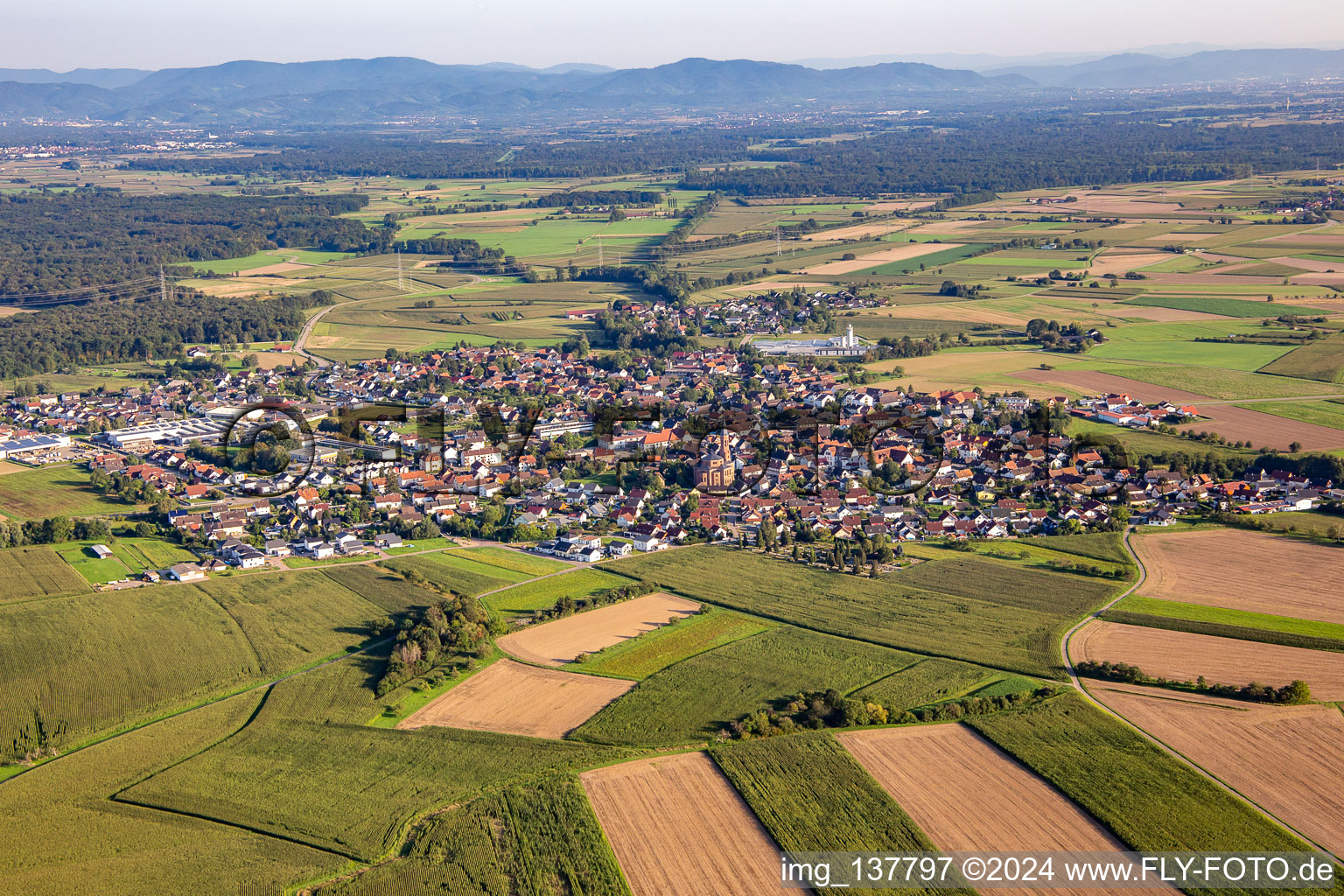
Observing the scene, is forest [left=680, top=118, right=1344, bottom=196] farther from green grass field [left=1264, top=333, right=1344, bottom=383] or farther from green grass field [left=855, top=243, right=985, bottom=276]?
green grass field [left=1264, top=333, right=1344, bottom=383]

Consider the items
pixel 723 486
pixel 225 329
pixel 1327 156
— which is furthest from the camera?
pixel 1327 156

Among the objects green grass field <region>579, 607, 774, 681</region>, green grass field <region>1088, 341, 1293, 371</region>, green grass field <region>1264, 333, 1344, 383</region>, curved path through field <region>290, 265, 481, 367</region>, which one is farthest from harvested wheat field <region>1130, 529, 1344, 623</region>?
curved path through field <region>290, 265, 481, 367</region>

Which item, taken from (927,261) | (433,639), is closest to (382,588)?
(433,639)

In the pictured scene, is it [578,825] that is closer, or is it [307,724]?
[578,825]

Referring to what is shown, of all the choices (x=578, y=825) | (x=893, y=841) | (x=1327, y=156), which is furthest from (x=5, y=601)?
(x=1327, y=156)

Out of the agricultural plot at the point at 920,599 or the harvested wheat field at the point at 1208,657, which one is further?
the agricultural plot at the point at 920,599

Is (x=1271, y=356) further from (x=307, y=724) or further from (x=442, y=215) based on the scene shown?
(x=442, y=215)

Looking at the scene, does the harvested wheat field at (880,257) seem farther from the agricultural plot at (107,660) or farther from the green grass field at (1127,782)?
the green grass field at (1127,782)

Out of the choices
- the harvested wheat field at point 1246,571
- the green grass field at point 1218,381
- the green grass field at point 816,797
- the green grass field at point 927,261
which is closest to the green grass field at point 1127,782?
the green grass field at point 816,797
